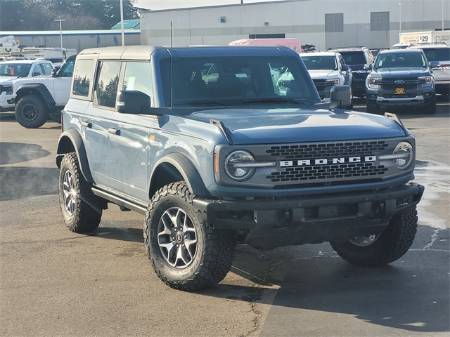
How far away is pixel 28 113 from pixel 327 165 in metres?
15.5

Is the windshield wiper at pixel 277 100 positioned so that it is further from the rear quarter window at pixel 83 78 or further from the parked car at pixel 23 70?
the parked car at pixel 23 70

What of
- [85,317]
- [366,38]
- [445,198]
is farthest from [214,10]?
[85,317]

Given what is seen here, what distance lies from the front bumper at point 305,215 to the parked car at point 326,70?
45.4 ft

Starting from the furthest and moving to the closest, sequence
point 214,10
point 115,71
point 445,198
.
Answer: point 214,10, point 445,198, point 115,71

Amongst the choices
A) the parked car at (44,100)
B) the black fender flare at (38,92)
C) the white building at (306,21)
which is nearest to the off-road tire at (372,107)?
the parked car at (44,100)

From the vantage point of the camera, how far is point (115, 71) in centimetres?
690

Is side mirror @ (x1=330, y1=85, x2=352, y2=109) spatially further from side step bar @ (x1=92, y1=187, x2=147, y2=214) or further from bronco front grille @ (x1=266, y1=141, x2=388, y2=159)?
side step bar @ (x1=92, y1=187, x2=147, y2=214)

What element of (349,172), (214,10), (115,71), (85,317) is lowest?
(85,317)

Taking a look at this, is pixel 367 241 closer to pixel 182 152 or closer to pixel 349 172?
pixel 349 172

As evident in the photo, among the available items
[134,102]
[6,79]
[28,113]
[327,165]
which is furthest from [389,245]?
[6,79]

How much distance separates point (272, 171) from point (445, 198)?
4622mm

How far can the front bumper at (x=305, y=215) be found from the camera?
4.92 meters

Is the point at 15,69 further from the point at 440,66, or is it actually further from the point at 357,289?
the point at 357,289

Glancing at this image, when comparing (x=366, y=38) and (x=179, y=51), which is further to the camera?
(x=366, y=38)
